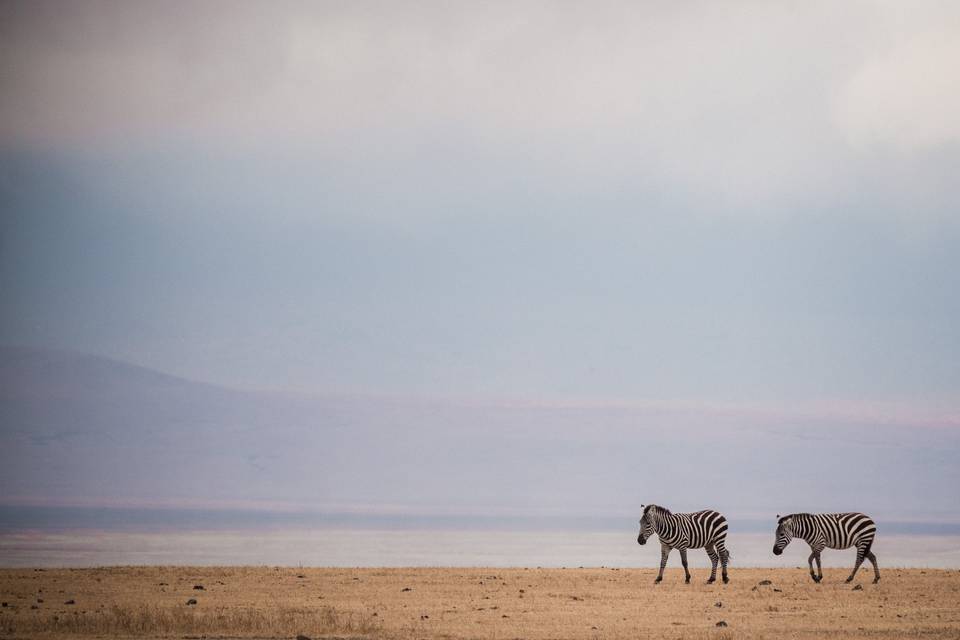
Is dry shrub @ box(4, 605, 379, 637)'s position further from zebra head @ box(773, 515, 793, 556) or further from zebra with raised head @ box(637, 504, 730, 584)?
zebra head @ box(773, 515, 793, 556)

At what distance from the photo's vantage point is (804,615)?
3059 centimetres

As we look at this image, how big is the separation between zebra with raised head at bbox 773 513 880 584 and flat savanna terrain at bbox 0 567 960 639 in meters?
1.12

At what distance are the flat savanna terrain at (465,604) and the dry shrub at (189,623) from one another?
5cm

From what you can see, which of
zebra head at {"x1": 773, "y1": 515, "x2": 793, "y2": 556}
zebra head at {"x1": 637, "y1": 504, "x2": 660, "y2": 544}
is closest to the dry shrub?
zebra head at {"x1": 637, "y1": 504, "x2": 660, "y2": 544}

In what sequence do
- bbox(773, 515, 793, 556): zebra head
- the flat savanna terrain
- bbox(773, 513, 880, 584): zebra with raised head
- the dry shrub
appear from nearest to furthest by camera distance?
the dry shrub < the flat savanna terrain < bbox(773, 513, 880, 584): zebra with raised head < bbox(773, 515, 793, 556): zebra head

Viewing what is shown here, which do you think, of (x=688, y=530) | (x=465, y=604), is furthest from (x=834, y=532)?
(x=465, y=604)

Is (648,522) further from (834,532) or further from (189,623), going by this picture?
(189,623)

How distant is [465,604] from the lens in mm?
33594

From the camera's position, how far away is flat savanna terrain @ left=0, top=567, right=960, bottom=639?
89.8 ft

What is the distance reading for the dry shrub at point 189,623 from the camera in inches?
1057

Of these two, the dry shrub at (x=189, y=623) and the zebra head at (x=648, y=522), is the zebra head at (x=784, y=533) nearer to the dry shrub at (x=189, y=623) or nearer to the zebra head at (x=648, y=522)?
the zebra head at (x=648, y=522)

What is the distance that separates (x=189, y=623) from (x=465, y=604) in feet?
29.5

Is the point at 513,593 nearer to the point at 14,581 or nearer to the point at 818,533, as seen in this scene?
the point at 818,533

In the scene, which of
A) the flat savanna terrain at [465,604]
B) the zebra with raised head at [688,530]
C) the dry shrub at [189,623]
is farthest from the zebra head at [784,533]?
the dry shrub at [189,623]
